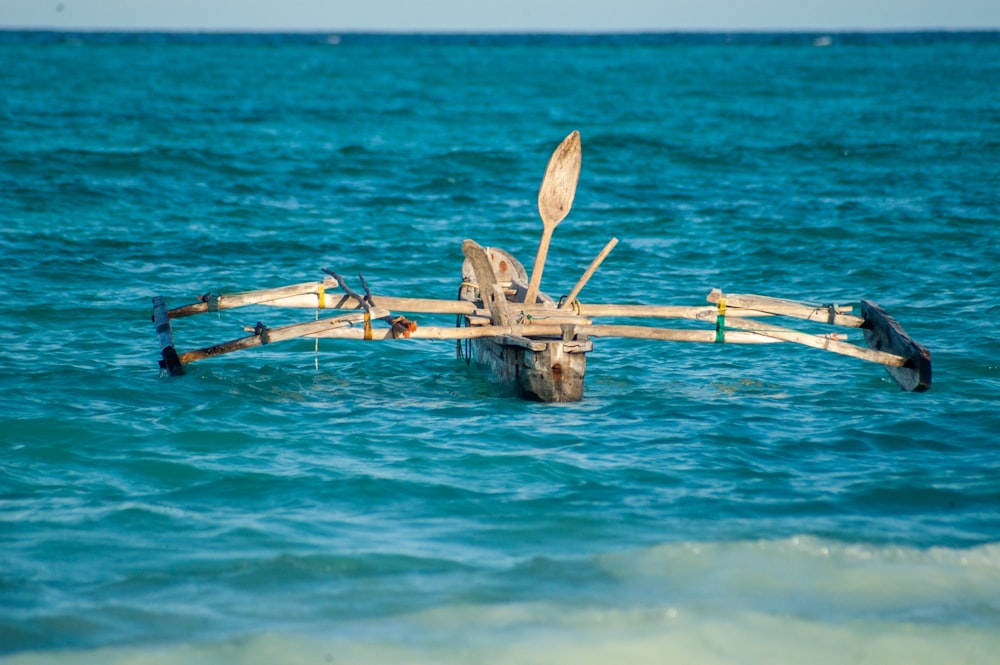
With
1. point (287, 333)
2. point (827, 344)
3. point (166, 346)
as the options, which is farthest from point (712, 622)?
point (166, 346)

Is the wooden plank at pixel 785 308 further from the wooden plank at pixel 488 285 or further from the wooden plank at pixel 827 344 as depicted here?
the wooden plank at pixel 488 285

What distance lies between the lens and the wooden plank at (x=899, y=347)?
30.7ft

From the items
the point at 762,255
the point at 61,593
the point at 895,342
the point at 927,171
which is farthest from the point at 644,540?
the point at 927,171

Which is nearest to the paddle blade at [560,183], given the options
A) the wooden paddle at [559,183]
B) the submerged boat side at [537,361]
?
the wooden paddle at [559,183]

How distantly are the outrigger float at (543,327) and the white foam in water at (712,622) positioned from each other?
2669mm

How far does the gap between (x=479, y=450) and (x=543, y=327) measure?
1.54 metres

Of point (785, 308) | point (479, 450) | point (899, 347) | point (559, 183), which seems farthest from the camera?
point (559, 183)

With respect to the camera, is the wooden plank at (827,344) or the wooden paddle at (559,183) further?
the wooden paddle at (559,183)

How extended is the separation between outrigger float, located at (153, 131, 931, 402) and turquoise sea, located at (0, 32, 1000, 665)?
348 mm

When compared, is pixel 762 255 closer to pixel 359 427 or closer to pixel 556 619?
pixel 359 427

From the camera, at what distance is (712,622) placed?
6.12m

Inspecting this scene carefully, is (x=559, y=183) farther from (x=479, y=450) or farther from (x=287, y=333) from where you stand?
(x=479, y=450)

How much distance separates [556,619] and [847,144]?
80.2 feet

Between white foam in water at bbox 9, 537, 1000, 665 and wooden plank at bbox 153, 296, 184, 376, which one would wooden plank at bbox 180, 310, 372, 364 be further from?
white foam in water at bbox 9, 537, 1000, 665
